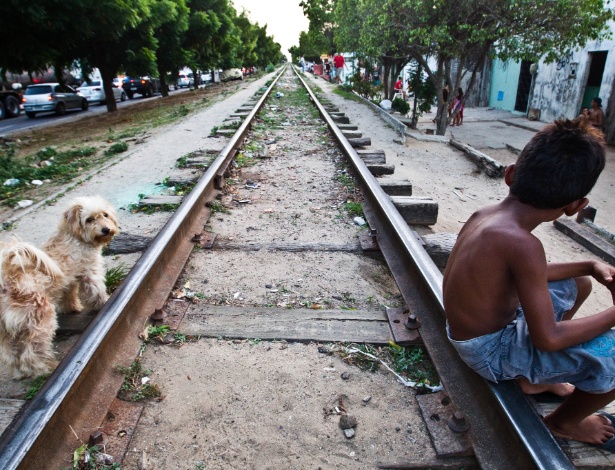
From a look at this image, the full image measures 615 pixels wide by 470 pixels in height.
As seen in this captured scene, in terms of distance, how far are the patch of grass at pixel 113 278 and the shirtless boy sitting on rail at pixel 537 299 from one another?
7.80 ft

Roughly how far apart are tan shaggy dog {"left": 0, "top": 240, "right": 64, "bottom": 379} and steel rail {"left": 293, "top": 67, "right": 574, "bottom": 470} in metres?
2.04

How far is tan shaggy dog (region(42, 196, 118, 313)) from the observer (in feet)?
8.66

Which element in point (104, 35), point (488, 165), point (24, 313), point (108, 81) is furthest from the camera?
point (108, 81)

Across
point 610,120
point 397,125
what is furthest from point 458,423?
point 610,120

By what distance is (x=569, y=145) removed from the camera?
160 cm

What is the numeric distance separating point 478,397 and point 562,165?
3.49 ft

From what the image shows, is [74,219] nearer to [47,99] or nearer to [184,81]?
[47,99]

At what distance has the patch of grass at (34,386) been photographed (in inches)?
83.6

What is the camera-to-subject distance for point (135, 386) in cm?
214

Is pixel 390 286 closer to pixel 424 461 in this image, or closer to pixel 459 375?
pixel 459 375

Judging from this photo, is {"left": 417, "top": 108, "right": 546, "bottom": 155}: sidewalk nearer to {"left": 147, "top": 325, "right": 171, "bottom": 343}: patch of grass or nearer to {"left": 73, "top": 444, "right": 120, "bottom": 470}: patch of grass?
{"left": 147, "top": 325, "right": 171, "bottom": 343}: patch of grass

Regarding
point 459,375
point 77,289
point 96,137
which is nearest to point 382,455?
point 459,375

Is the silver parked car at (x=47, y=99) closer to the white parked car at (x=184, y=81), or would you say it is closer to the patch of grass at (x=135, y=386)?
the white parked car at (x=184, y=81)

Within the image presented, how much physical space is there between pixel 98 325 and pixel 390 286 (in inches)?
75.3
